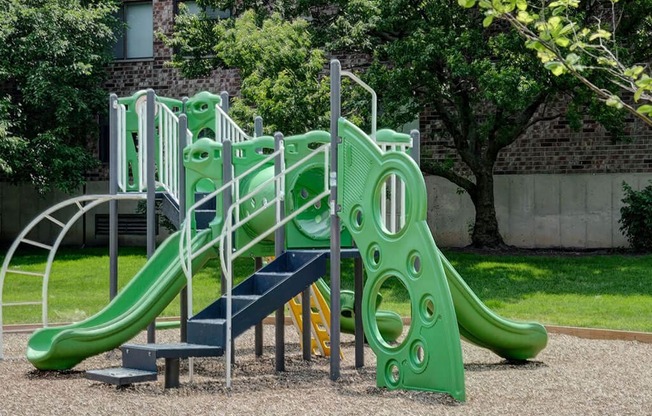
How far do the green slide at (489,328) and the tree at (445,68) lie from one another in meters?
8.08

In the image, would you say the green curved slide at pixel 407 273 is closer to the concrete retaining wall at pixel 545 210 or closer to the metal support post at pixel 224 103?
the metal support post at pixel 224 103

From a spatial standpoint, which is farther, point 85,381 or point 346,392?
point 85,381

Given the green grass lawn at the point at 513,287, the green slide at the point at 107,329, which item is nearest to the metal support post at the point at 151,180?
the green slide at the point at 107,329

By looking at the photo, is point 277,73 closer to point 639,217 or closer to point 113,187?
point 639,217

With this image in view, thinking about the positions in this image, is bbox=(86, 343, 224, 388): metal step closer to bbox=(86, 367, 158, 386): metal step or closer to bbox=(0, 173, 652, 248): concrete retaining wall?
bbox=(86, 367, 158, 386): metal step

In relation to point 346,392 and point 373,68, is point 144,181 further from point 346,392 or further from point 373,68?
point 373,68

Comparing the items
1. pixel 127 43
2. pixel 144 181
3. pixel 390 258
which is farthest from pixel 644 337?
pixel 127 43

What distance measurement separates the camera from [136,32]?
25.8m

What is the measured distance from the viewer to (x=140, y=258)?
21.9 meters

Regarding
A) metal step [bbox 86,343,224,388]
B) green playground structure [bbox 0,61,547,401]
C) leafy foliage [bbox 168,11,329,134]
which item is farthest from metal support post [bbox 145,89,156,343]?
leafy foliage [bbox 168,11,329,134]

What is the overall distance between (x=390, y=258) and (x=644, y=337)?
459 centimetres

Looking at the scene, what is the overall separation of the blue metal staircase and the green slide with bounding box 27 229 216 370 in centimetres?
54

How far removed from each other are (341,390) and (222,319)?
1.10 metres

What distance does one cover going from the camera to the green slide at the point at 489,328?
909 centimetres
